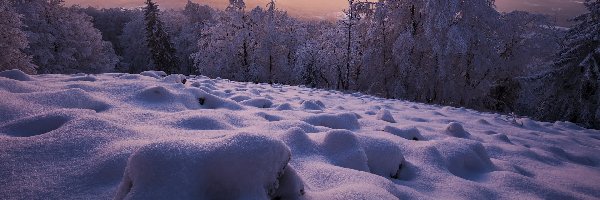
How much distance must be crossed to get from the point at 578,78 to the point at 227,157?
17523 mm

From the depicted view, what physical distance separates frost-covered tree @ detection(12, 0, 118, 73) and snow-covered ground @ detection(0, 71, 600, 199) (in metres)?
21.4

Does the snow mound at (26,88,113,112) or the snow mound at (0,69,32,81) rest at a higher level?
the snow mound at (0,69,32,81)

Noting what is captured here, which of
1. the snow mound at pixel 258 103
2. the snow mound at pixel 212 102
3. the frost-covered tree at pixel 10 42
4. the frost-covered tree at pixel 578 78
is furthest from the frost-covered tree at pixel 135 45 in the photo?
the frost-covered tree at pixel 578 78

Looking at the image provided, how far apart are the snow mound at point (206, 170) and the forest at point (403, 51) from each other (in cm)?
1127

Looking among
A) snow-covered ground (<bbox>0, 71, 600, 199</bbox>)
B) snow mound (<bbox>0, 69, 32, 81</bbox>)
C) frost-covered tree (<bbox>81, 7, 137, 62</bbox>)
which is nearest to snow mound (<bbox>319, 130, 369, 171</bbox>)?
snow-covered ground (<bbox>0, 71, 600, 199</bbox>)

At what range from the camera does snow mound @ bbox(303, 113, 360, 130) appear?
3.40 metres

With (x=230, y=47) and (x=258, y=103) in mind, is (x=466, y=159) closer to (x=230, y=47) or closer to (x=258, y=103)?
(x=258, y=103)

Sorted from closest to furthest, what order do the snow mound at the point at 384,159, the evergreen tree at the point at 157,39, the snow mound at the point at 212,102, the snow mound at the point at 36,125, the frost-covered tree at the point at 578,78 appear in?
1. the snow mound at the point at 36,125
2. the snow mound at the point at 384,159
3. the snow mound at the point at 212,102
4. the frost-covered tree at the point at 578,78
5. the evergreen tree at the point at 157,39

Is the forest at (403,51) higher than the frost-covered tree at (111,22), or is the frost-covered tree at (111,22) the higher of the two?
the frost-covered tree at (111,22)

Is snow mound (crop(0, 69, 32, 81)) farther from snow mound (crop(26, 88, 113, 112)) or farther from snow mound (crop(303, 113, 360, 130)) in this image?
snow mound (crop(303, 113, 360, 130))

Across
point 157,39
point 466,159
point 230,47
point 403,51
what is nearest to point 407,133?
point 466,159

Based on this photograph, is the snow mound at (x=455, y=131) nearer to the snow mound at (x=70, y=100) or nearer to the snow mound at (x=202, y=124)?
the snow mound at (x=202, y=124)

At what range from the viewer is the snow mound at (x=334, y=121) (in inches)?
134

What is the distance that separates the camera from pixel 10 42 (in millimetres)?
14023
